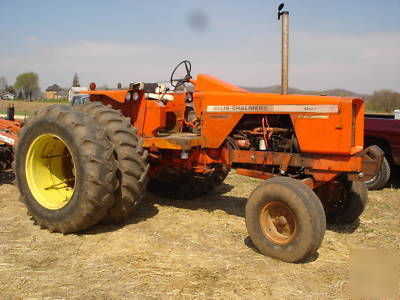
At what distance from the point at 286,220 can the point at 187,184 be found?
2.55m

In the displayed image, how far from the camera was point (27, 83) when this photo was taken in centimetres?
10131

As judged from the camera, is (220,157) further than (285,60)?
No

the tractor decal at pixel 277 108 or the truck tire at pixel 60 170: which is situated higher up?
the tractor decal at pixel 277 108

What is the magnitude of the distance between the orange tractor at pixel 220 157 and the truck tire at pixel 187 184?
661 millimetres

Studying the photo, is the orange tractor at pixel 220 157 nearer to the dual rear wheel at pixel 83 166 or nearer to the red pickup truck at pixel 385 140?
the dual rear wheel at pixel 83 166

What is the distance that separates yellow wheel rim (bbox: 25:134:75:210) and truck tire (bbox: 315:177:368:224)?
303 centimetres

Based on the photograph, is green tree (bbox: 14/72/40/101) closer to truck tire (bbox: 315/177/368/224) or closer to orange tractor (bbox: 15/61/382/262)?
orange tractor (bbox: 15/61/382/262)

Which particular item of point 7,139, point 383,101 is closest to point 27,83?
point 383,101

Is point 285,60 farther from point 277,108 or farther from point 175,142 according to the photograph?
point 175,142

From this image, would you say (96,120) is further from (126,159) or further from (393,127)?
(393,127)

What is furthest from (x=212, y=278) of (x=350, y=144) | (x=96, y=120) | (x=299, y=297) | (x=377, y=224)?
(x=377, y=224)

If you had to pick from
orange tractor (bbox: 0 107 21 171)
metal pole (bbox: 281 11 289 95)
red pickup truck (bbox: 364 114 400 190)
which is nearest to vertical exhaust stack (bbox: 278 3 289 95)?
metal pole (bbox: 281 11 289 95)

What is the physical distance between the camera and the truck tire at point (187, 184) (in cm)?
631

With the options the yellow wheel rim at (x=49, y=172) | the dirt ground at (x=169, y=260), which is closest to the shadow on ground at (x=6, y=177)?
the dirt ground at (x=169, y=260)
